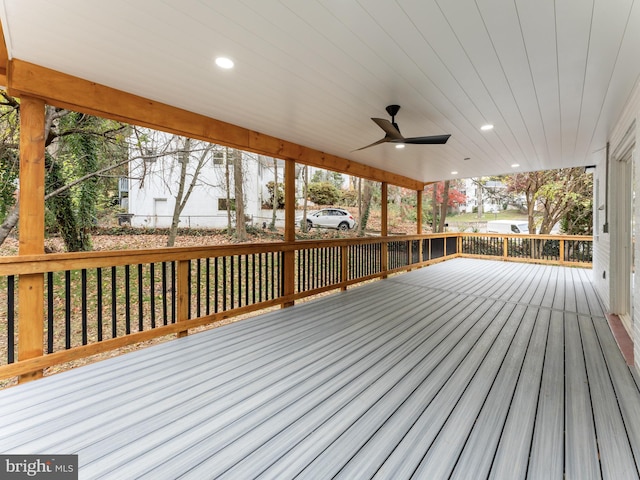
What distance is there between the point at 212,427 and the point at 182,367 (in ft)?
2.69

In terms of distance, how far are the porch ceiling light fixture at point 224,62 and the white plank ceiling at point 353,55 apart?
0.05m

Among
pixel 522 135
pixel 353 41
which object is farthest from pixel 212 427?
pixel 522 135

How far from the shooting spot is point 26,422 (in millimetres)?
1600

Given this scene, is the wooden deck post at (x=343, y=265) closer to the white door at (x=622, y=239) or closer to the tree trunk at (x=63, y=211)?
the white door at (x=622, y=239)

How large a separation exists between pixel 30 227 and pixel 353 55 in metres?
2.62

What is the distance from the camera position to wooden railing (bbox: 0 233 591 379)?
A: 7.32ft

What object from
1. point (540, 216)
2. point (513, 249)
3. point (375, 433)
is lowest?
point (375, 433)

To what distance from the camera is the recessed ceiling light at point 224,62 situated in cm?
206

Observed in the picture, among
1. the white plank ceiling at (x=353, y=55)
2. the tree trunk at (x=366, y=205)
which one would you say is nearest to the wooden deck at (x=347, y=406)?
the white plank ceiling at (x=353, y=55)

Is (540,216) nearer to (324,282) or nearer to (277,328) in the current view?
(324,282)

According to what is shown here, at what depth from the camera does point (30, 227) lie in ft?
7.01

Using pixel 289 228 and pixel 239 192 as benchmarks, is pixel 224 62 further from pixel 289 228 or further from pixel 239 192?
pixel 239 192

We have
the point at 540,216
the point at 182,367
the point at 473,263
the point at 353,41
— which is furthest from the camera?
the point at 540,216

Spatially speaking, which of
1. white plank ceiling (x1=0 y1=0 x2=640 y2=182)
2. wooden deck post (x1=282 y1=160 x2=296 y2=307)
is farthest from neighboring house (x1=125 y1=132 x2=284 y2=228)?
white plank ceiling (x1=0 y1=0 x2=640 y2=182)
